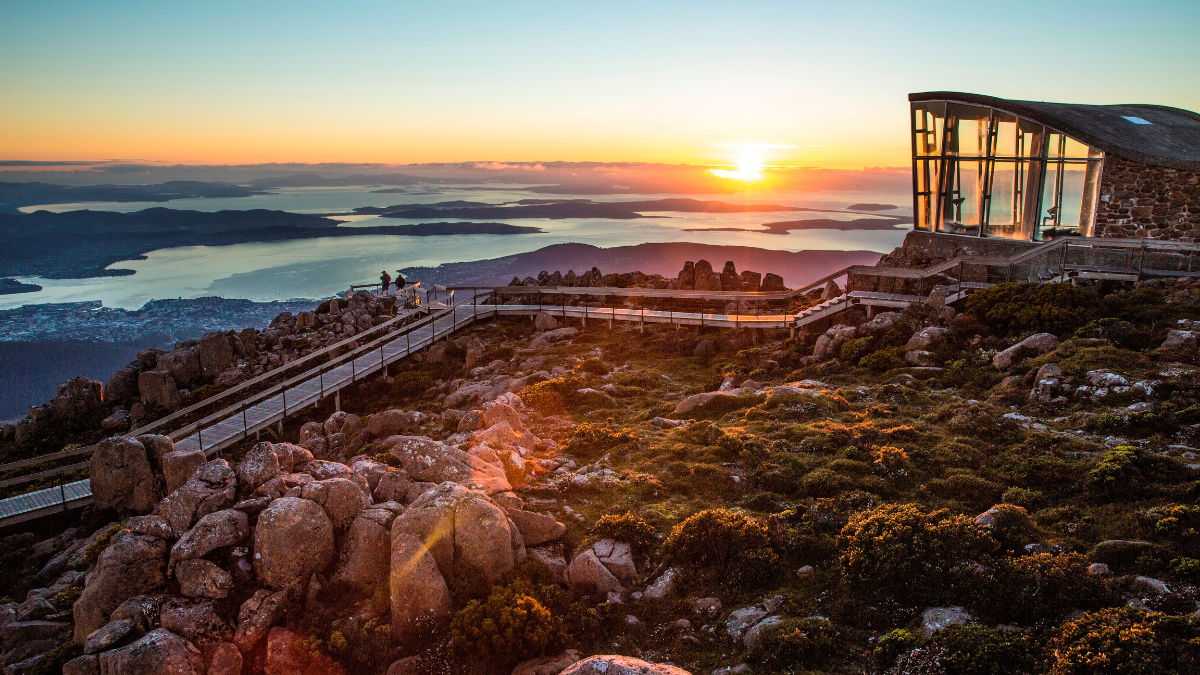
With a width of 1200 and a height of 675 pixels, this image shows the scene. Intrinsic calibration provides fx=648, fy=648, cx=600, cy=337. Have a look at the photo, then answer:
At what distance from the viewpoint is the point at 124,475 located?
1689 cm

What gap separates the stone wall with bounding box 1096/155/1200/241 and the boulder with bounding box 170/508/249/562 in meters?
29.6

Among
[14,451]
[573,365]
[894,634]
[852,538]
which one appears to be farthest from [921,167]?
[14,451]

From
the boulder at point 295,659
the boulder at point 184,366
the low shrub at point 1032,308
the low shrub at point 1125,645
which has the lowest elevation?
the boulder at point 184,366

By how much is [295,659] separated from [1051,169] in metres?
30.3

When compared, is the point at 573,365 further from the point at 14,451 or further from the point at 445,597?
the point at 14,451

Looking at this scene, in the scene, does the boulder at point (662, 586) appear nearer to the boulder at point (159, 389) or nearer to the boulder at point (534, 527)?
the boulder at point (534, 527)

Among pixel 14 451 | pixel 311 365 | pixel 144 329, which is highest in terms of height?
pixel 311 365

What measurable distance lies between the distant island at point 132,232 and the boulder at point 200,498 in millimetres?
146032

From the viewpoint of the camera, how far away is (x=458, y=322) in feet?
105

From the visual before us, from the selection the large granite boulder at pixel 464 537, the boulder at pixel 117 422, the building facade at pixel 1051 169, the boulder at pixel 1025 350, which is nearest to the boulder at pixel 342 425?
the large granite boulder at pixel 464 537

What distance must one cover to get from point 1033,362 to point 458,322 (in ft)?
78.4

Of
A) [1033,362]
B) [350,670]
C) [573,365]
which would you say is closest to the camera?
[350,670]

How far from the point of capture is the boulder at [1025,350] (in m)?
17.2

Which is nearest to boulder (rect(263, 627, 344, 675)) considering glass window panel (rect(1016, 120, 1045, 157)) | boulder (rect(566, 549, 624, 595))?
boulder (rect(566, 549, 624, 595))
